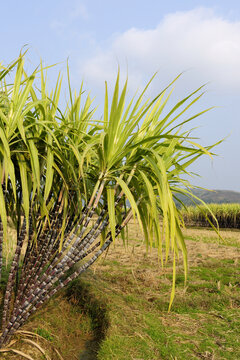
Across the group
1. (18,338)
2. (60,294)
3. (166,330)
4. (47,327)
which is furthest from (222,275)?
(18,338)

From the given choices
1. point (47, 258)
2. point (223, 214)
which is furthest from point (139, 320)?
point (223, 214)

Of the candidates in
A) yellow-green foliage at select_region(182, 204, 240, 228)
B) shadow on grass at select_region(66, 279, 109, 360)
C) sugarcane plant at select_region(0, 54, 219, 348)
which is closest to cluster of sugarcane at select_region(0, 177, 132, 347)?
sugarcane plant at select_region(0, 54, 219, 348)

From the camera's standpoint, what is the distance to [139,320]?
389 centimetres

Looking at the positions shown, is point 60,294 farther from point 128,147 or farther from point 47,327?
point 128,147

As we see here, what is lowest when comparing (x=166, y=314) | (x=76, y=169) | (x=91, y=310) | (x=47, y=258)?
(x=166, y=314)

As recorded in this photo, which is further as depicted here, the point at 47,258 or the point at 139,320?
the point at 139,320

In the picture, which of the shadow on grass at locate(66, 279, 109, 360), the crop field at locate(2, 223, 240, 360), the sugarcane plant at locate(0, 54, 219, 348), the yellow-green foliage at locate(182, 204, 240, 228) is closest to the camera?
the sugarcane plant at locate(0, 54, 219, 348)

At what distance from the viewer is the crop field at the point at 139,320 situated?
3.32 m

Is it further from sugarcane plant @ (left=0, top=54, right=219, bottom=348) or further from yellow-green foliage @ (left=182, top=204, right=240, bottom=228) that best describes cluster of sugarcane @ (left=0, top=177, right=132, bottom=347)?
yellow-green foliage @ (left=182, top=204, right=240, bottom=228)

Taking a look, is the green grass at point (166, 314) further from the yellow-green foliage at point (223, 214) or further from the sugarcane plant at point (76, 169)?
the yellow-green foliage at point (223, 214)

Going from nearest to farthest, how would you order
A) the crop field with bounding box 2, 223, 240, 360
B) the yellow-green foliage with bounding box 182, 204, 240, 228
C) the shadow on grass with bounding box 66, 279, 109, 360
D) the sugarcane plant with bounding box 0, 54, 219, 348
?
1. the sugarcane plant with bounding box 0, 54, 219, 348
2. the crop field with bounding box 2, 223, 240, 360
3. the shadow on grass with bounding box 66, 279, 109, 360
4. the yellow-green foliage with bounding box 182, 204, 240, 228

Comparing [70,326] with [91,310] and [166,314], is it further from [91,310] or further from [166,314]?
[166,314]

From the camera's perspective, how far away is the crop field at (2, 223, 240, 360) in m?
3.32

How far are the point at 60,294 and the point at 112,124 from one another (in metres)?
2.70
